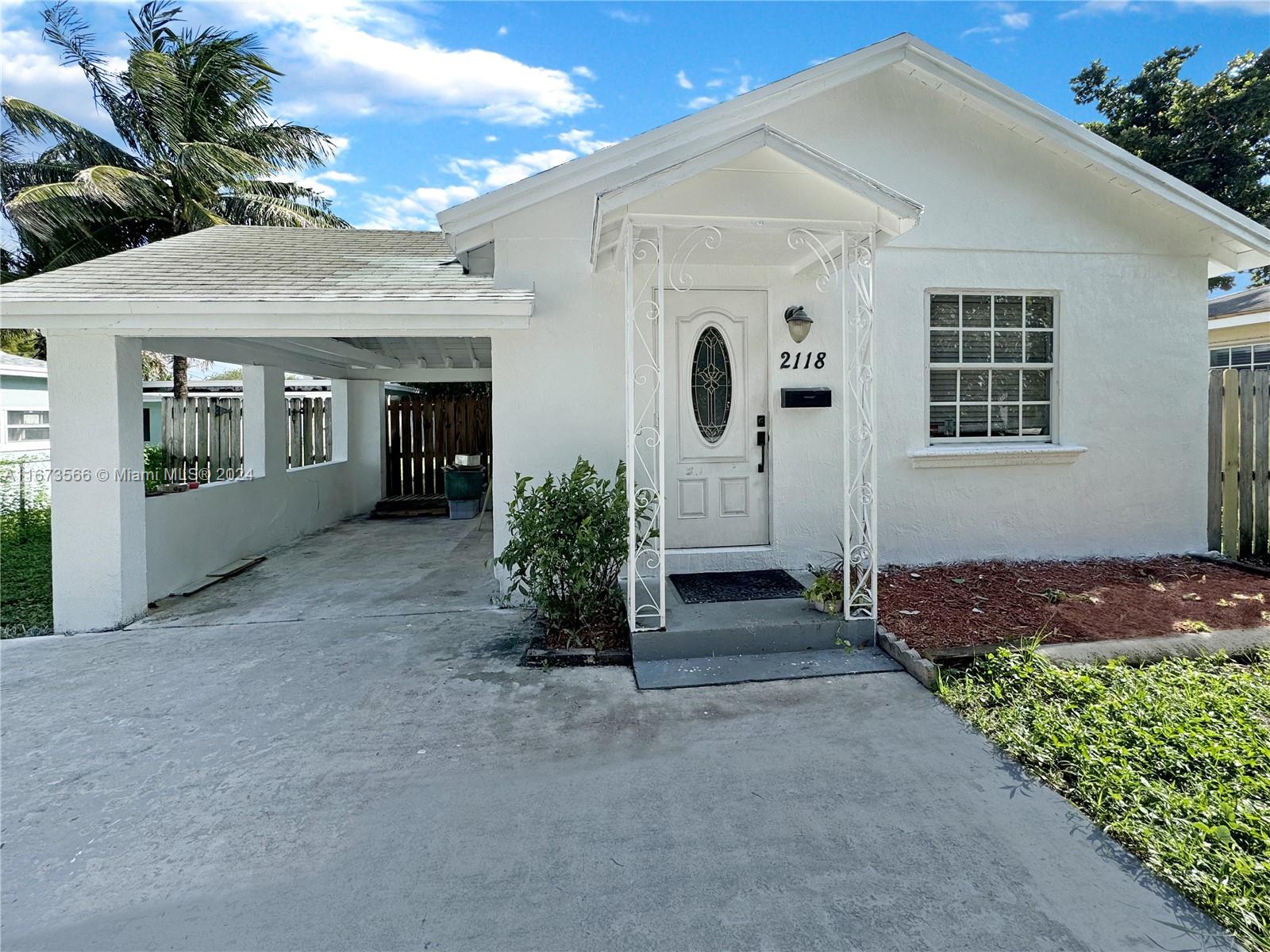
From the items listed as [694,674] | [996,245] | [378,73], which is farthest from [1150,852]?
[378,73]

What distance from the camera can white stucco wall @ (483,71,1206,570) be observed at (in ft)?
18.0

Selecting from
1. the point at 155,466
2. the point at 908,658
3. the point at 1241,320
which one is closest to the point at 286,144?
the point at 155,466

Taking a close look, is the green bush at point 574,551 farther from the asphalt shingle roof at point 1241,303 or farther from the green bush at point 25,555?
the asphalt shingle roof at point 1241,303

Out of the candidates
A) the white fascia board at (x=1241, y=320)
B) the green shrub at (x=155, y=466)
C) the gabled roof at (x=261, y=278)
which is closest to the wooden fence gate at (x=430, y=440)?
the green shrub at (x=155, y=466)

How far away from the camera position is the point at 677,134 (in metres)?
5.48

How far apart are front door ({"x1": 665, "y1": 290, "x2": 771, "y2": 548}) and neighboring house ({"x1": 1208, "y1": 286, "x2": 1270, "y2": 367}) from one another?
25.1ft

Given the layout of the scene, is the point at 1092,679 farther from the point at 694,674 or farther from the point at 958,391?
the point at 958,391

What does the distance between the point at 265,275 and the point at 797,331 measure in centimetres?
444

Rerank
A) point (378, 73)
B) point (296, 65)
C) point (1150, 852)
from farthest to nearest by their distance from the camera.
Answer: point (296, 65)
point (378, 73)
point (1150, 852)

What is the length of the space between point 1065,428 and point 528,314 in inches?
205

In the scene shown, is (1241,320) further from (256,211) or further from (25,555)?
(256,211)

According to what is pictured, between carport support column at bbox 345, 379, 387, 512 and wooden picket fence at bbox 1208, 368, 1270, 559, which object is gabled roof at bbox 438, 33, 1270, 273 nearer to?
wooden picket fence at bbox 1208, 368, 1270, 559

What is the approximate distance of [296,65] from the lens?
610 inches

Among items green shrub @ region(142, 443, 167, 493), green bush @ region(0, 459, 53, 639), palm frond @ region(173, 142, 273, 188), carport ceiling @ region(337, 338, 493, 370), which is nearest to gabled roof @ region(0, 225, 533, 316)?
carport ceiling @ region(337, 338, 493, 370)
